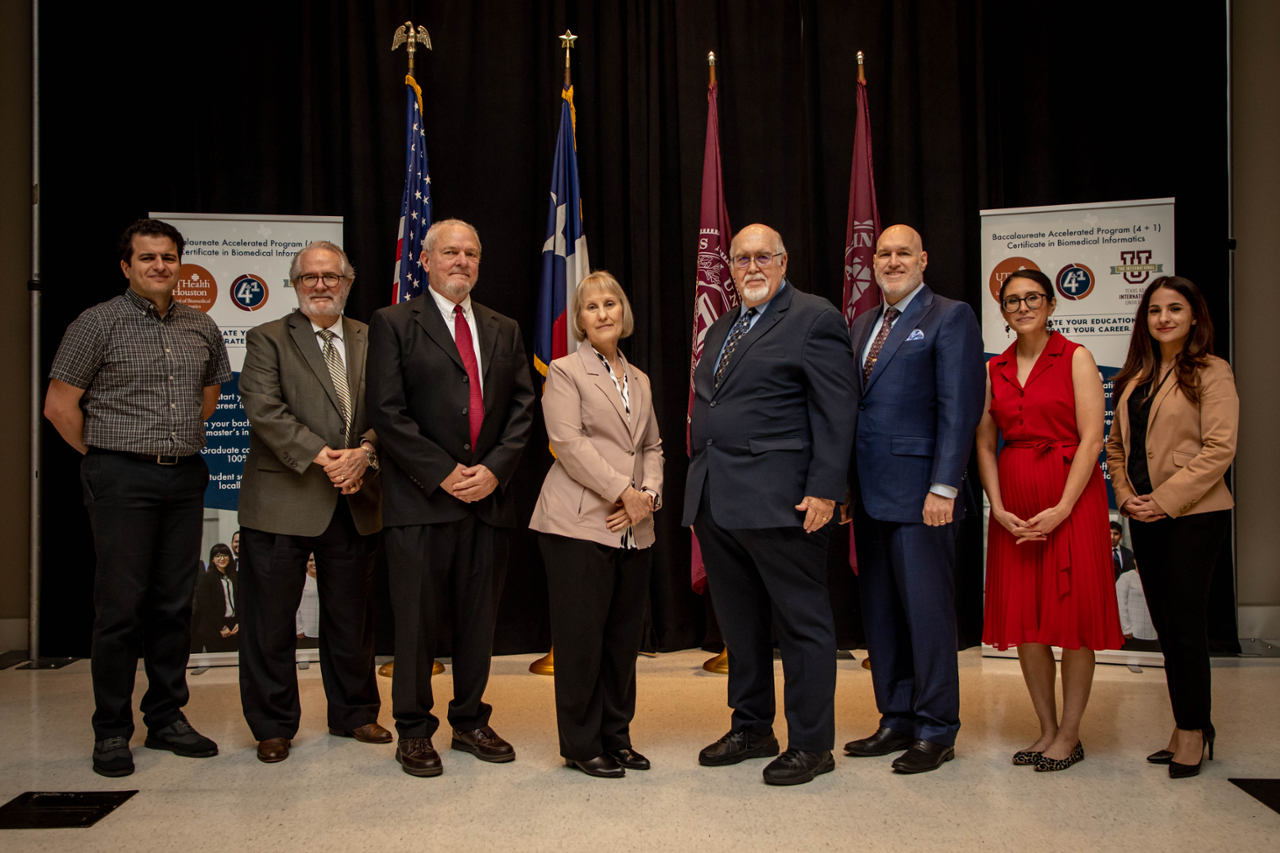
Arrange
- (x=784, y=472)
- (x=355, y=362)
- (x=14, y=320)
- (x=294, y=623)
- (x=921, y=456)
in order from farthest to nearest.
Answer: (x=14, y=320) → (x=355, y=362) → (x=294, y=623) → (x=921, y=456) → (x=784, y=472)

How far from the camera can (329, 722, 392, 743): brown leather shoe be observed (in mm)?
3070

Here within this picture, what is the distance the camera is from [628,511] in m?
2.68

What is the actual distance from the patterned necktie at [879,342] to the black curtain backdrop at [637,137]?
175 centimetres

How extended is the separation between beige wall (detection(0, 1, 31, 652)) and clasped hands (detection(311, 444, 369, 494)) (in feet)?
8.99

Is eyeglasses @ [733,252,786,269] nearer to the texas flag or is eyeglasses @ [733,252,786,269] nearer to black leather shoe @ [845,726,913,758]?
the texas flag

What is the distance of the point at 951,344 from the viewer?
2.74 metres

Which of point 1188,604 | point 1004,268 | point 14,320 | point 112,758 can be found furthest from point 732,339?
point 14,320

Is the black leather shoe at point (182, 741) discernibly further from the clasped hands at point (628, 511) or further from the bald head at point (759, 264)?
the bald head at point (759, 264)

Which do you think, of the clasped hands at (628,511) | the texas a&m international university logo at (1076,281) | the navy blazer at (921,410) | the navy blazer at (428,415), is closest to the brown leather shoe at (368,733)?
the navy blazer at (428,415)

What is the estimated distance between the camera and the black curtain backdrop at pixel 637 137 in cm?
439

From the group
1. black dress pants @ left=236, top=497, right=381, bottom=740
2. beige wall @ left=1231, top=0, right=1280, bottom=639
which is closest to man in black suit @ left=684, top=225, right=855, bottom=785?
black dress pants @ left=236, top=497, right=381, bottom=740

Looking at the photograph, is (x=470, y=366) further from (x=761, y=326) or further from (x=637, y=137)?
(x=637, y=137)

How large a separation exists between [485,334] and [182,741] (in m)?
1.68

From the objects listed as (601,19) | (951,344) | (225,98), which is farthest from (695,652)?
(225,98)
